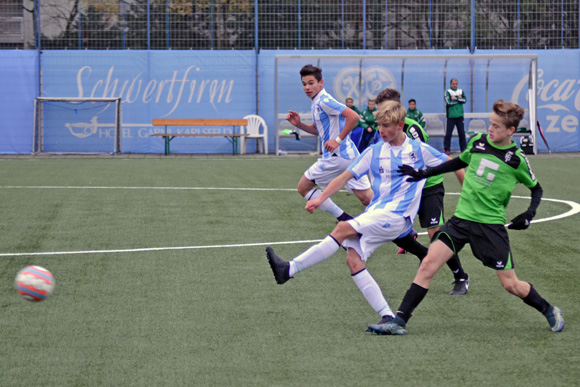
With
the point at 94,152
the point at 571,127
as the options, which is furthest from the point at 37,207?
the point at 571,127

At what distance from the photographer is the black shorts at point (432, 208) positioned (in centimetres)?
693

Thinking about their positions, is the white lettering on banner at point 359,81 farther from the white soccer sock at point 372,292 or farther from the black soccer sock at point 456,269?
the white soccer sock at point 372,292

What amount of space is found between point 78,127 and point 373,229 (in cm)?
2096

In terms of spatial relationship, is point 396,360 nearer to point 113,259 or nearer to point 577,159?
point 113,259

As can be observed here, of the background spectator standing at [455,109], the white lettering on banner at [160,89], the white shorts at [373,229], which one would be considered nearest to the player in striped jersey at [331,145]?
the white shorts at [373,229]

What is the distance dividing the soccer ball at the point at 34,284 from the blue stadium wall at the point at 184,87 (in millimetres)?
19383

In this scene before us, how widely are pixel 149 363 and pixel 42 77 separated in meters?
21.9

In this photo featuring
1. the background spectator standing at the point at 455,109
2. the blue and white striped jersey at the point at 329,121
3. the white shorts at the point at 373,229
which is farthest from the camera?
the background spectator standing at the point at 455,109

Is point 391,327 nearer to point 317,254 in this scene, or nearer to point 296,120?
point 317,254

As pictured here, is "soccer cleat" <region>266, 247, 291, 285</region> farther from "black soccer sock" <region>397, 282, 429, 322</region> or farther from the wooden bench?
the wooden bench

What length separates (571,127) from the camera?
25.3 m

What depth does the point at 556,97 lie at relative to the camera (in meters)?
25.2

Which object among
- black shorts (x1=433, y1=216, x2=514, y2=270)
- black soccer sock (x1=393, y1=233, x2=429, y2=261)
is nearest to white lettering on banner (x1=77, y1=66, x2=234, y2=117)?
black soccer sock (x1=393, y1=233, x2=429, y2=261)

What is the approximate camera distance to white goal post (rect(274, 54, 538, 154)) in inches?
986
